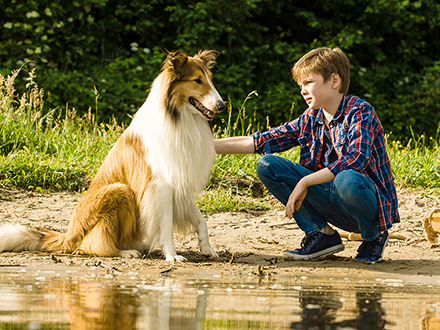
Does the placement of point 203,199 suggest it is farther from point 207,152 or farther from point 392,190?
point 392,190

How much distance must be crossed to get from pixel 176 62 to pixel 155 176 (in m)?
0.88

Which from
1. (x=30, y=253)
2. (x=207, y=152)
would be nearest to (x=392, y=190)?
(x=207, y=152)

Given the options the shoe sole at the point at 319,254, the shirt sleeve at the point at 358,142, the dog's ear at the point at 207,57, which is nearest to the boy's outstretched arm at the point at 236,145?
the dog's ear at the point at 207,57

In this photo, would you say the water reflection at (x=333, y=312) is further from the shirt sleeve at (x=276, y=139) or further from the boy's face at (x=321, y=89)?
the shirt sleeve at (x=276, y=139)

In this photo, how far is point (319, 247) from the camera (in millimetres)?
4617

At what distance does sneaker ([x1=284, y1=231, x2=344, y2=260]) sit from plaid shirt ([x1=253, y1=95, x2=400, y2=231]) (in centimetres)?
43

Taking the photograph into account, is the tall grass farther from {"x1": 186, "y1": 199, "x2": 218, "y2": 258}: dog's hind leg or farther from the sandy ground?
{"x1": 186, "y1": 199, "x2": 218, "y2": 258}: dog's hind leg

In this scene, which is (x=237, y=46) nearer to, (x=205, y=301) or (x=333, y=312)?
(x=205, y=301)

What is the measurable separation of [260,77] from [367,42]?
8.34ft

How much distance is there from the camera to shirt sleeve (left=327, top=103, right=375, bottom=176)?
13.7 ft

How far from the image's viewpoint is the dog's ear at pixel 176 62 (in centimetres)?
452

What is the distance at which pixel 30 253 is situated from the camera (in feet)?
15.3

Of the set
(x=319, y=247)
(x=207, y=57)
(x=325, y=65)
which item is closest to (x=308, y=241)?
(x=319, y=247)

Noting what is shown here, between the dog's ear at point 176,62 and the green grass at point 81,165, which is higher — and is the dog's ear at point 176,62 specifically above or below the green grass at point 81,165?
above
